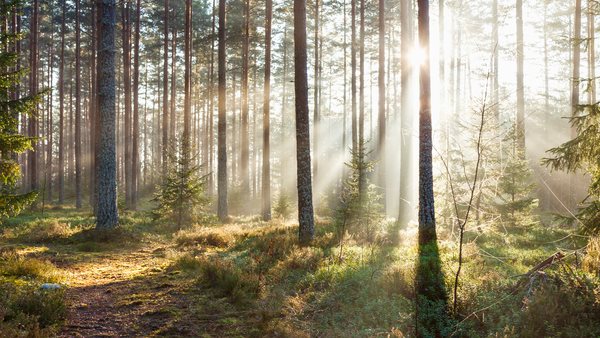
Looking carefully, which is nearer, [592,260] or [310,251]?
[592,260]

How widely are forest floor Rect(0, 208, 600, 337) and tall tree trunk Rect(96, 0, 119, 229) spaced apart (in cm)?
130

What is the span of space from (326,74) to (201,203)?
3003 centimetres

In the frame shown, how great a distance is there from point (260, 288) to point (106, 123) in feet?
29.6

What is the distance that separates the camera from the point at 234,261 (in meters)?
9.26

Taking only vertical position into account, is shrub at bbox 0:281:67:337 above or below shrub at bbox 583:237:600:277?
below

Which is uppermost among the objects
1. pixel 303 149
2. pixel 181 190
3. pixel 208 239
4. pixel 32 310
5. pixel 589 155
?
pixel 303 149

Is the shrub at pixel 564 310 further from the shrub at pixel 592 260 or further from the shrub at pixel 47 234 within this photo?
the shrub at pixel 47 234

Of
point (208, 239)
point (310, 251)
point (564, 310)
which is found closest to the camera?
point (564, 310)

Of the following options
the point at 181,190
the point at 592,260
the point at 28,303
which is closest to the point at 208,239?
the point at 181,190

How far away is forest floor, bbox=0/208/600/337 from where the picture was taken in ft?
18.0

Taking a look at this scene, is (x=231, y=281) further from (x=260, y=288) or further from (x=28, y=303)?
(x=28, y=303)

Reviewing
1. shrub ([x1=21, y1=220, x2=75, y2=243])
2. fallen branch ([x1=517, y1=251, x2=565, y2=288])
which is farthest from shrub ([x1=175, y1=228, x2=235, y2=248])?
fallen branch ([x1=517, y1=251, x2=565, y2=288])

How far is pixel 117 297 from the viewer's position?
6.78 m

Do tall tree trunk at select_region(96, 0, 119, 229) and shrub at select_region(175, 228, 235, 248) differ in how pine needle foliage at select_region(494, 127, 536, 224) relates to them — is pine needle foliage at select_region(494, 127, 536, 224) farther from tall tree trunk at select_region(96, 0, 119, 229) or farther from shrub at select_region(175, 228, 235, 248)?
tall tree trunk at select_region(96, 0, 119, 229)
